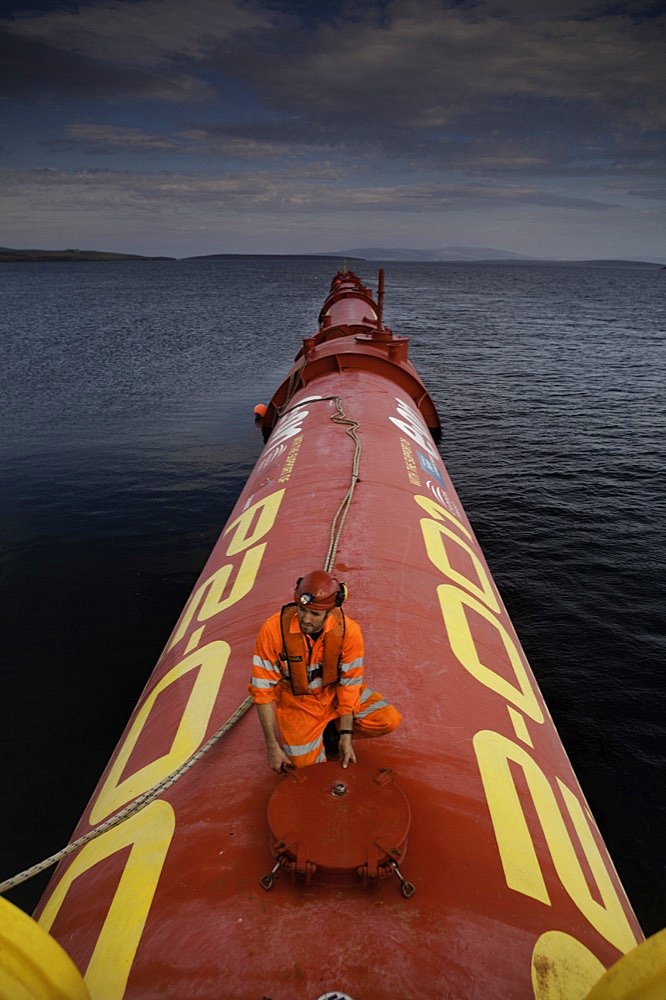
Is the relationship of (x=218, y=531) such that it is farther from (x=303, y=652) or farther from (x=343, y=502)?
(x=303, y=652)

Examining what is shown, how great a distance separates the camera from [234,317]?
195ft

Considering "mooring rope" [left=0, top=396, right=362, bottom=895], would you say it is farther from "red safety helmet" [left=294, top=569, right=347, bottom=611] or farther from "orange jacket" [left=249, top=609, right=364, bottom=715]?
"red safety helmet" [left=294, top=569, right=347, bottom=611]

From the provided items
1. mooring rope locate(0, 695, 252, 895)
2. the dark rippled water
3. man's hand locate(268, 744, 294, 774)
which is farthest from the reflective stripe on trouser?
the dark rippled water

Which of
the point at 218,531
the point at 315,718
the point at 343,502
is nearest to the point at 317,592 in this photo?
the point at 315,718

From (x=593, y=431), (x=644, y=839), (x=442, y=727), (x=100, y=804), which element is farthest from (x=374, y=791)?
(x=593, y=431)

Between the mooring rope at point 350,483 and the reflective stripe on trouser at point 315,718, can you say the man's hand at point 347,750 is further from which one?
the mooring rope at point 350,483

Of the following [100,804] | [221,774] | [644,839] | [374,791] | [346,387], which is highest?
[346,387]

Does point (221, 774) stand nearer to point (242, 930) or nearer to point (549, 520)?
point (242, 930)

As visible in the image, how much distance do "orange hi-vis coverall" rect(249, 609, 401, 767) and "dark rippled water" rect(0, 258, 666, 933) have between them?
225 inches

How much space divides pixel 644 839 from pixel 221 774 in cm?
691

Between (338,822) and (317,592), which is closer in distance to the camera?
(338,822)

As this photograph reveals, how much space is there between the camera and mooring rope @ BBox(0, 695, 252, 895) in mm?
3256

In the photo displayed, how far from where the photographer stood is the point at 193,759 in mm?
3982

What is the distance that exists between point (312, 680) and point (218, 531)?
38.8 feet
